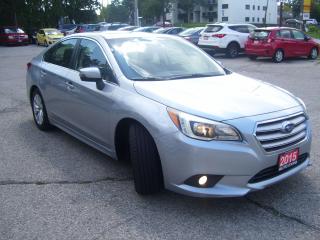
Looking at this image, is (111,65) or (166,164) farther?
(111,65)

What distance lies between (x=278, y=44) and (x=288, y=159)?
14.9 metres

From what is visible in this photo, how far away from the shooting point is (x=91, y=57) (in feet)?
16.4

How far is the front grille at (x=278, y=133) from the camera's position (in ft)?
11.5

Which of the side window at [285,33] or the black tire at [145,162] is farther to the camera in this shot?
the side window at [285,33]

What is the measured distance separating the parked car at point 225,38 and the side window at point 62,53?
14918 millimetres

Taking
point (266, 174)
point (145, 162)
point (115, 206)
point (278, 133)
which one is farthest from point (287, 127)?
point (115, 206)

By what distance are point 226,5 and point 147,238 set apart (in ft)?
349

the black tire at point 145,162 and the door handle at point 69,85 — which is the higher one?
the door handle at point 69,85

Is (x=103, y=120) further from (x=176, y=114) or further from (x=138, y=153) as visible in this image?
(x=176, y=114)

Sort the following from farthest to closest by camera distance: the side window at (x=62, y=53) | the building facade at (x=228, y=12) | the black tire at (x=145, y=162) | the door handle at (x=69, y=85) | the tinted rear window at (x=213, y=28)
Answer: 1. the building facade at (x=228, y=12)
2. the tinted rear window at (x=213, y=28)
3. the side window at (x=62, y=53)
4. the door handle at (x=69, y=85)
5. the black tire at (x=145, y=162)

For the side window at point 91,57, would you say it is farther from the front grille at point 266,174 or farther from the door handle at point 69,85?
the front grille at point 266,174

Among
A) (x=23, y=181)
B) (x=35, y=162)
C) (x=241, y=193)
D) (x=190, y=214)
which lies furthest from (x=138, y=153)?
(x=35, y=162)

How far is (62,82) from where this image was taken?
5398 millimetres

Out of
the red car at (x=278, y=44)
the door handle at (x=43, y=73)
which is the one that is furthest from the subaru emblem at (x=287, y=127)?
the red car at (x=278, y=44)
